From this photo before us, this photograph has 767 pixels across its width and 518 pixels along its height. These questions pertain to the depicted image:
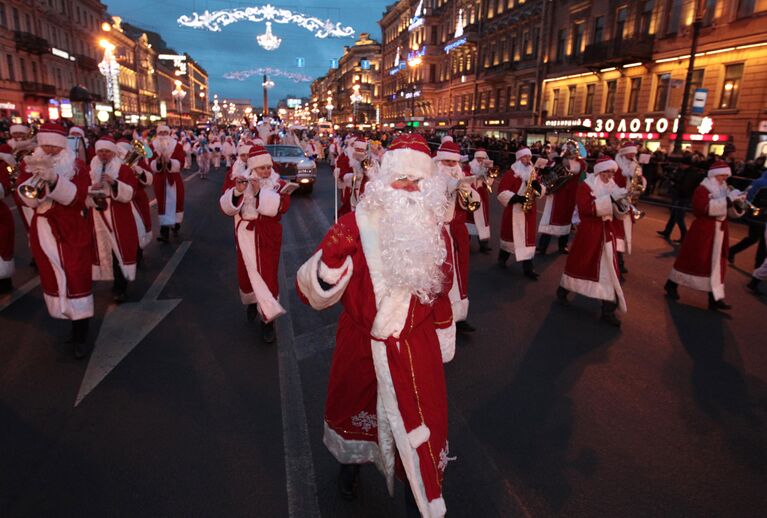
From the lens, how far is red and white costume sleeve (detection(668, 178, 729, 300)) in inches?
256

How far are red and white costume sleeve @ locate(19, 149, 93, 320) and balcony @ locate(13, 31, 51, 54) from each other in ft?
157

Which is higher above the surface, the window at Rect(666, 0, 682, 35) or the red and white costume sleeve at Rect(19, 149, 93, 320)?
the window at Rect(666, 0, 682, 35)

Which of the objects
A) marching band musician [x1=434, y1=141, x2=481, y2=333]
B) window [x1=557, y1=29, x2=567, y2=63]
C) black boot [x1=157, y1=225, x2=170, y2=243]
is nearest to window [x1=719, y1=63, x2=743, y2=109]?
window [x1=557, y1=29, x2=567, y2=63]

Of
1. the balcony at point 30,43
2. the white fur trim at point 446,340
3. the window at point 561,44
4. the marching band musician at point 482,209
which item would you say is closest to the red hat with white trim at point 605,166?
the marching band musician at point 482,209

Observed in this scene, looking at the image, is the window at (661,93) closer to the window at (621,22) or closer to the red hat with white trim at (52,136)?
the window at (621,22)

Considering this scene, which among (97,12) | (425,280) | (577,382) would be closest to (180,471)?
(425,280)

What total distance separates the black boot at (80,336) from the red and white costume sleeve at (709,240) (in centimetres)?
735

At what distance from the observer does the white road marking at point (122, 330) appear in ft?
14.8

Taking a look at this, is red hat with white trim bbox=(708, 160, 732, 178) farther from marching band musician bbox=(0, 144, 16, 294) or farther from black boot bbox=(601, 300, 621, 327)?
marching band musician bbox=(0, 144, 16, 294)

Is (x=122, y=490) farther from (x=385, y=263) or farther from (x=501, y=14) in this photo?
(x=501, y=14)

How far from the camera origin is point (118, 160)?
6.29 metres

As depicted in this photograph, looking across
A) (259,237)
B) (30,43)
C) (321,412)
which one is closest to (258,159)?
(259,237)

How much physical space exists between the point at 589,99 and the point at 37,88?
45355mm

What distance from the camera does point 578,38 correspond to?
32312 mm
